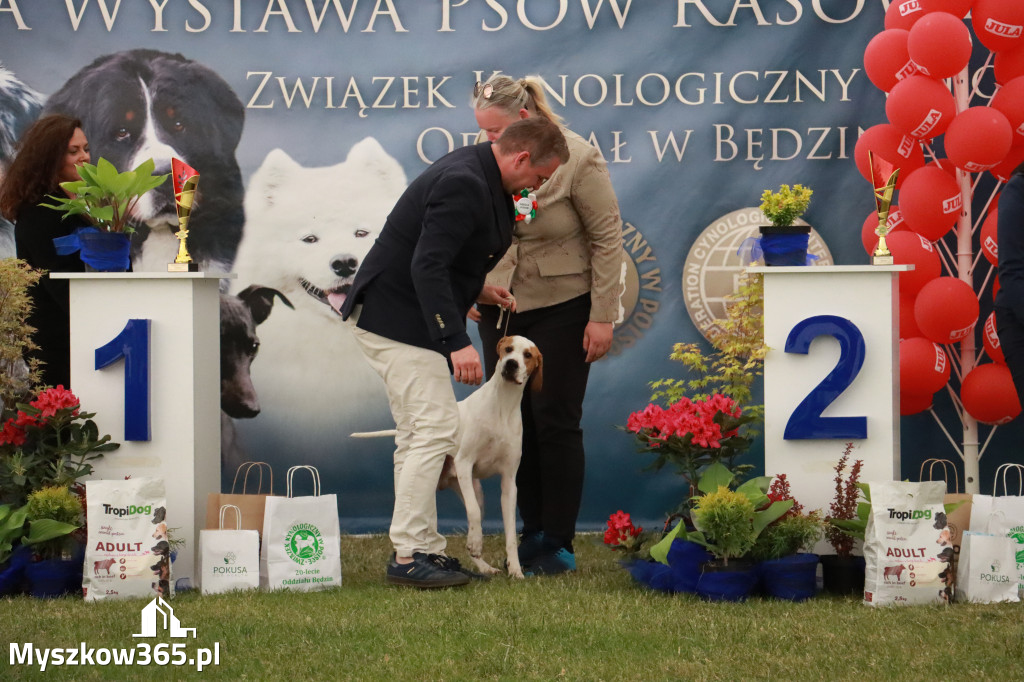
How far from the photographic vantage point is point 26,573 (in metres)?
3.74

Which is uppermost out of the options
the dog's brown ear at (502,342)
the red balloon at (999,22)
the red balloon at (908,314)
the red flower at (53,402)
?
the red balloon at (999,22)

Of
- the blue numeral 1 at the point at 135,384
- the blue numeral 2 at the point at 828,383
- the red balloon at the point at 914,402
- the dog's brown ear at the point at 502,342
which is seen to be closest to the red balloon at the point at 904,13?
the red balloon at the point at 914,402

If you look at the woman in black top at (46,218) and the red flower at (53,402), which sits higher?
the woman in black top at (46,218)

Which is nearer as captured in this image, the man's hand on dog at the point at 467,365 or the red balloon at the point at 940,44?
the man's hand on dog at the point at 467,365

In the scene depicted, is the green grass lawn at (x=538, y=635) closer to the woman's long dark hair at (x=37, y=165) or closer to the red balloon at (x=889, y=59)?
the woman's long dark hair at (x=37, y=165)

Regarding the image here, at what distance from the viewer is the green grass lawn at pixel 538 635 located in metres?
2.73

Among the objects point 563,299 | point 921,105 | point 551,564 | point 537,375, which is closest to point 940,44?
point 921,105

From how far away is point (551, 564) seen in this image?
415 cm

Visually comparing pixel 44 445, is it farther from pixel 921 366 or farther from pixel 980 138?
pixel 980 138

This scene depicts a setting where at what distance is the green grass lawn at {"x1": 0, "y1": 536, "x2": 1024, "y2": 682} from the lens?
2.73m

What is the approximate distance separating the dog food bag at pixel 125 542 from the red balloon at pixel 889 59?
3289 mm

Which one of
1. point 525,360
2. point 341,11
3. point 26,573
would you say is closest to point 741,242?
point 525,360

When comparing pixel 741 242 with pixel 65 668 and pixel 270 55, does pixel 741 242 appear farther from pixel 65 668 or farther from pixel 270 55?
pixel 65 668

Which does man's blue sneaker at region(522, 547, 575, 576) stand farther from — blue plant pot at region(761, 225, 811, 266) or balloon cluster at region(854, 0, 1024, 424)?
balloon cluster at region(854, 0, 1024, 424)
